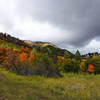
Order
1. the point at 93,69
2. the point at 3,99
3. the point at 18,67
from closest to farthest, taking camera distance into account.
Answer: the point at 3,99 < the point at 18,67 < the point at 93,69

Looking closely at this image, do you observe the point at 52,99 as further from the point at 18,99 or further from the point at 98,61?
the point at 98,61

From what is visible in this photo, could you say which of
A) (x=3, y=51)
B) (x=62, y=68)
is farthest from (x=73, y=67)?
(x=3, y=51)

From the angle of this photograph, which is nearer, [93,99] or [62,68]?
[93,99]

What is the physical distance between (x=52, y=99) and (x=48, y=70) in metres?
15.7

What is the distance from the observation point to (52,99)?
698cm

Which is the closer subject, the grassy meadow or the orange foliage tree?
the grassy meadow

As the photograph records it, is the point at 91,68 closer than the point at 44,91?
No

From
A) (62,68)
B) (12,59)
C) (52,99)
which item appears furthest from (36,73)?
(62,68)

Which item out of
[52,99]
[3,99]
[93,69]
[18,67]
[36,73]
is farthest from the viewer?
[93,69]

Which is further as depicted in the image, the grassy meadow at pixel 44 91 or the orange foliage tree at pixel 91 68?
Result: the orange foliage tree at pixel 91 68

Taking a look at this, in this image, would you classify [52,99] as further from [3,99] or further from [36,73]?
[36,73]

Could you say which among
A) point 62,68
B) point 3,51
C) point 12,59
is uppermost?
point 3,51

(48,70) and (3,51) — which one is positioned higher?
(3,51)

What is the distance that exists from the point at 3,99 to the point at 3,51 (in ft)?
141
